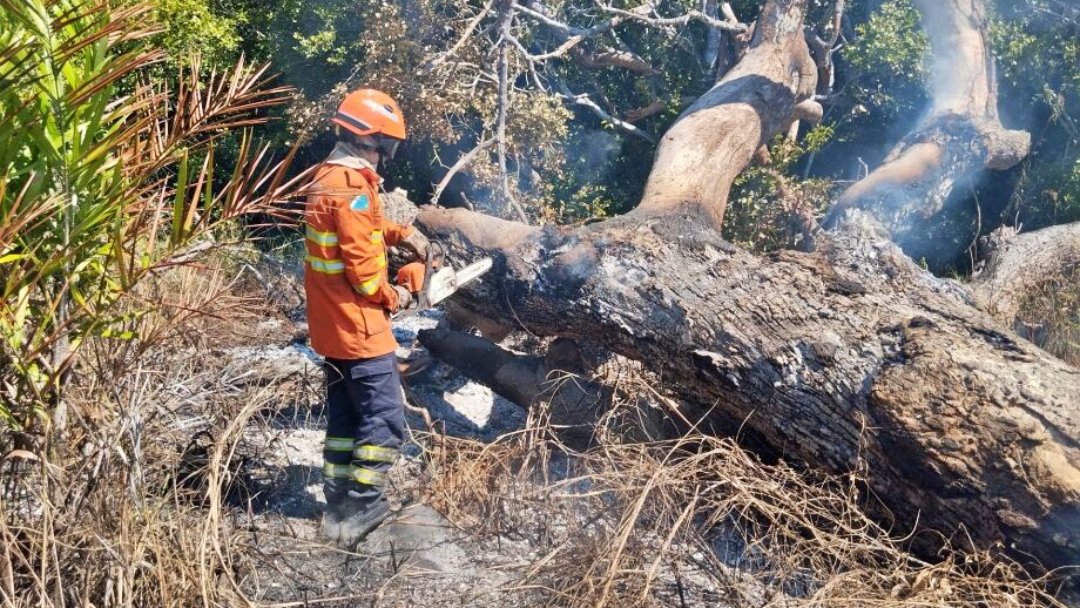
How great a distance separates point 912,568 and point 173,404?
2619mm

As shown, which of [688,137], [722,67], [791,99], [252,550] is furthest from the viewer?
[722,67]

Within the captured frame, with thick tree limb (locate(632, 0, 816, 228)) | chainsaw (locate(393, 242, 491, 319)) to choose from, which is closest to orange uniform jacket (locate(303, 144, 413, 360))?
chainsaw (locate(393, 242, 491, 319))

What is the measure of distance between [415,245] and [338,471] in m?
0.99

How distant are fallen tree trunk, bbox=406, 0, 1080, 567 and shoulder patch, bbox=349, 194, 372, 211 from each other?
2.85ft

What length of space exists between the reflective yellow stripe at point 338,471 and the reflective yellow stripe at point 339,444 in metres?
0.06

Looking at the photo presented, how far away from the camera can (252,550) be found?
319cm

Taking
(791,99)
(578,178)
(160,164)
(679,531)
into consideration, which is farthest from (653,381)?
(578,178)

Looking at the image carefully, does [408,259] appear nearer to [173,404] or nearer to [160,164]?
[173,404]

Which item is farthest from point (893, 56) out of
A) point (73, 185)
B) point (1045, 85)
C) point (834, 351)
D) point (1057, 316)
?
point (73, 185)

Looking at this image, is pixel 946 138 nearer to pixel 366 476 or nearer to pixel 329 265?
pixel 329 265

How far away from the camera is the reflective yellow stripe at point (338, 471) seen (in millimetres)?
3922

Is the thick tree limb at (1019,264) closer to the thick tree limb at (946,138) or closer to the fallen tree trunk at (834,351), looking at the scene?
the thick tree limb at (946,138)

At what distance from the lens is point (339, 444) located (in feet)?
13.0

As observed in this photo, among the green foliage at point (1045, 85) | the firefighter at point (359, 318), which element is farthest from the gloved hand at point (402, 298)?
the green foliage at point (1045, 85)
